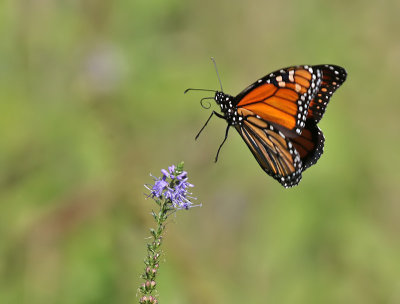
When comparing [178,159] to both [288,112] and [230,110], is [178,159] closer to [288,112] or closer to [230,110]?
[230,110]

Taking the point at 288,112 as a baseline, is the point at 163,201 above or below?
below

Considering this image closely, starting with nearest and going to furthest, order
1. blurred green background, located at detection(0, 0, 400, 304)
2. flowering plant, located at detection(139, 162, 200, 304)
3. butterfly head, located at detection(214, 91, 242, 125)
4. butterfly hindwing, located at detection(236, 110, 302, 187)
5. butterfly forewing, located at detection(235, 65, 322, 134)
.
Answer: flowering plant, located at detection(139, 162, 200, 304) < butterfly forewing, located at detection(235, 65, 322, 134) < butterfly hindwing, located at detection(236, 110, 302, 187) < butterfly head, located at detection(214, 91, 242, 125) < blurred green background, located at detection(0, 0, 400, 304)

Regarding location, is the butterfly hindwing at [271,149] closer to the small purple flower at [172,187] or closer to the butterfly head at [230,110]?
the butterfly head at [230,110]

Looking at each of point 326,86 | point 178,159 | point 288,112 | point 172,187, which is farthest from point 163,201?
point 178,159

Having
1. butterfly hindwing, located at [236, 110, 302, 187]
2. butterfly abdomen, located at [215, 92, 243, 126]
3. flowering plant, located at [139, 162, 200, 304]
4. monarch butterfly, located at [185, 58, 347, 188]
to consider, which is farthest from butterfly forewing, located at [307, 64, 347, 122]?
flowering plant, located at [139, 162, 200, 304]

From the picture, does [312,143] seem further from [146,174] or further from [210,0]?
[210,0]

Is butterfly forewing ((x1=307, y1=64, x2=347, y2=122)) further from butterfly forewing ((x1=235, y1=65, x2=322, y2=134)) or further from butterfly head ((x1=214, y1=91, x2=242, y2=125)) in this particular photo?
butterfly head ((x1=214, y1=91, x2=242, y2=125))
